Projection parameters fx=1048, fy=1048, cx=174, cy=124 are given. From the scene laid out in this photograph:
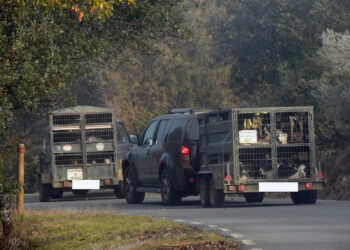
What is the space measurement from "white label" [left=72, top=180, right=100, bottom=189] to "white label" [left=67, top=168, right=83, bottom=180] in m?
0.36

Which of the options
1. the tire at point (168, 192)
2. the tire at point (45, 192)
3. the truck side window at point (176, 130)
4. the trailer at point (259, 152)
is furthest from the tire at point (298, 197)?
the tire at point (45, 192)

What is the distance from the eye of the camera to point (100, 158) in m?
29.2

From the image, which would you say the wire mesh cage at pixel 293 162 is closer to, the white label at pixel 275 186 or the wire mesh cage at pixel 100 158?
the white label at pixel 275 186

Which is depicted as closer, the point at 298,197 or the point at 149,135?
the point at 298,197

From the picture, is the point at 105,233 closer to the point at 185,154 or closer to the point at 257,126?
the point at 257,126

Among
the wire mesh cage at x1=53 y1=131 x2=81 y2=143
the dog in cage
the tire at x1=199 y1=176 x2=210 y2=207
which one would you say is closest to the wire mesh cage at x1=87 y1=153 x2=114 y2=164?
the wire mesh cage at x1=53 y1=131 x2=81 y2=143

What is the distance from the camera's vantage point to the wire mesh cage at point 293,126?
21641mm

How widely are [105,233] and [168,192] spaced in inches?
285

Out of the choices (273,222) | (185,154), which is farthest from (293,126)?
(273,222)

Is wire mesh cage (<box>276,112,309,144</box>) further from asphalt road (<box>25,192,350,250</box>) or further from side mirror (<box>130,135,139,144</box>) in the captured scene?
side mirror (<box>130,135,139,144</box>)

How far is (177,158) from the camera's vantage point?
23.0 metres

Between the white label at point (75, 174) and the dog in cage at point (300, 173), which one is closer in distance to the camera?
the dog in cage at point (300, 173)

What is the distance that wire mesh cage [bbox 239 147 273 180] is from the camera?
838 inches

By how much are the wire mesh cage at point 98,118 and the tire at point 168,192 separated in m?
5.99
